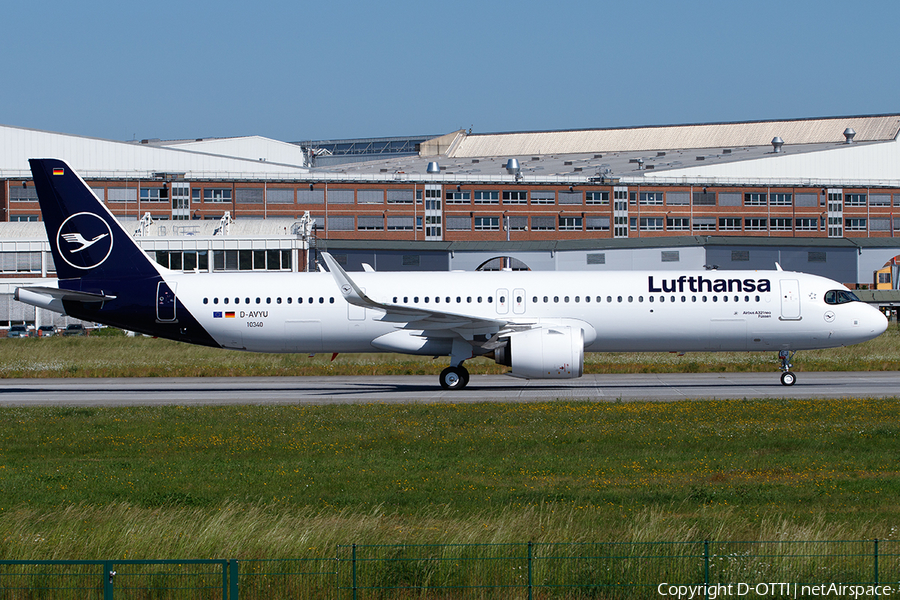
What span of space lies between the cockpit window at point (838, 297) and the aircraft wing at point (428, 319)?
11.1 m

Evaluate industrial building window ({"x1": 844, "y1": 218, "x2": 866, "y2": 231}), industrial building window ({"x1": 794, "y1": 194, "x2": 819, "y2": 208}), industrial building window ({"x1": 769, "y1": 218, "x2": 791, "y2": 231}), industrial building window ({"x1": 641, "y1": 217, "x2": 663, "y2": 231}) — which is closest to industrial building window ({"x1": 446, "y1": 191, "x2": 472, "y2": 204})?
industrial building window ({"x1": 641, "y1": 217, "x2": 663, "y2": 231})

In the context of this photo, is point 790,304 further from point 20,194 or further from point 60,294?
point 20,194

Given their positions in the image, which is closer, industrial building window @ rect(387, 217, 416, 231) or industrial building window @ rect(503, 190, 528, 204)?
industrial building window @ rect(387, 217, 416, 231)

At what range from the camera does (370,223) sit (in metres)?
121

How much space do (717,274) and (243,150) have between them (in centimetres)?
13679

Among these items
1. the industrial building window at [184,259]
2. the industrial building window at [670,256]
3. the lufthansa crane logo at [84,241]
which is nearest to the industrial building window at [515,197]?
the industrial building window at [670,256]

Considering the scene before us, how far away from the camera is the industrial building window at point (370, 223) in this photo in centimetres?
12094

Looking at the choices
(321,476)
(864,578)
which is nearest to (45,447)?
(321,476)

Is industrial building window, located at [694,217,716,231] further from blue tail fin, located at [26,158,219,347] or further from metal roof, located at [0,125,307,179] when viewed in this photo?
blue tail fin, located at [26,158,219,347]

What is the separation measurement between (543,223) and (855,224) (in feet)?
144

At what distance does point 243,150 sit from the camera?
16175cm

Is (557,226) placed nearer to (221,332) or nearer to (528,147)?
(528,147)

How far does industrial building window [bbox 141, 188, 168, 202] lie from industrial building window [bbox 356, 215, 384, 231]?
953 inches

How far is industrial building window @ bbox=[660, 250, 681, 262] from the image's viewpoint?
89.8m
